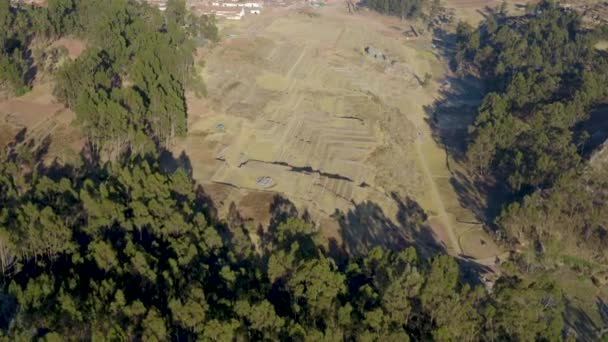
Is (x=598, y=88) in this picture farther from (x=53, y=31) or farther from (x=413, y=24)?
(x=53, y=31)

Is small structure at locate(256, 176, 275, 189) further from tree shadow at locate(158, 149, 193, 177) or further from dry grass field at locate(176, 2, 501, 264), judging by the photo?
tree shadow at locate(158, 149, 193, 177)

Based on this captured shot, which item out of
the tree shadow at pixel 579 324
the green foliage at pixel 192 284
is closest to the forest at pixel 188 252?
the green foliage at pixel 192 284

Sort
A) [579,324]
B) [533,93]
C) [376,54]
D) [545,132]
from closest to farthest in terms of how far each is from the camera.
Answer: [579,324]
[545,132]
[533,93]
[376,54]

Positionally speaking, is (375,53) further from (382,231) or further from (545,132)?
(382,231)

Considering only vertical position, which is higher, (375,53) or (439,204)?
(375,53)

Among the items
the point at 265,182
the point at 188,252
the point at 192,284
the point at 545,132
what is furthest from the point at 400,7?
the point at 192,284

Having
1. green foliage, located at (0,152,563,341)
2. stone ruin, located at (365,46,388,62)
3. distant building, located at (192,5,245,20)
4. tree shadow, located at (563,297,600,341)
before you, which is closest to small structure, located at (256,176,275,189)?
green foliage, located at (0,152,563,341)
